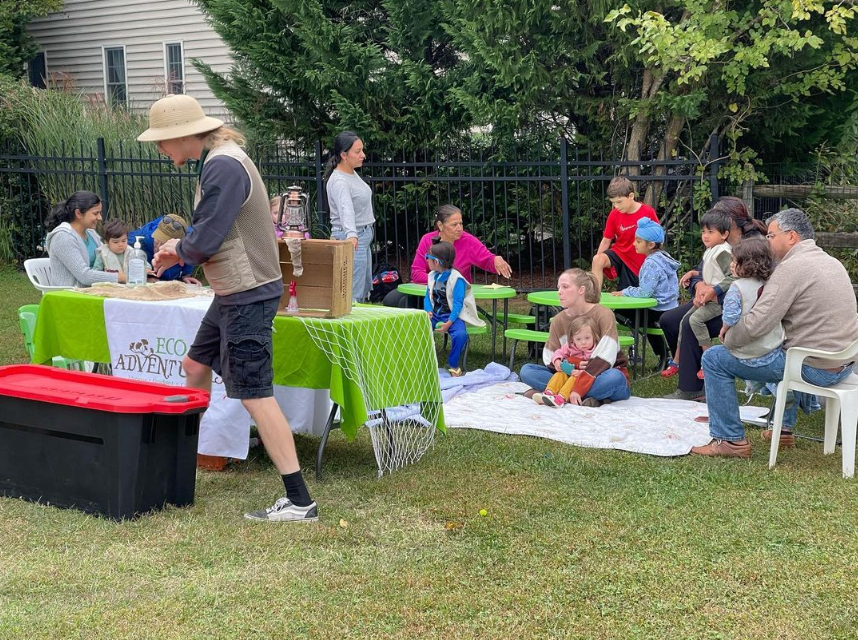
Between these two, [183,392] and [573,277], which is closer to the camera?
[183,392]

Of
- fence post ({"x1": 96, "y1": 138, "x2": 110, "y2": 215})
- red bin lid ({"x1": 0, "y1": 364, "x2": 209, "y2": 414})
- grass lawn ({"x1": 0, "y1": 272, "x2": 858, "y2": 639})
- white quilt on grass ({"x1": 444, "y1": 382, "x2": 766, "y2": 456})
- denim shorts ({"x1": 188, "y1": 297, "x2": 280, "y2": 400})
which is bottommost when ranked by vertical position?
grass lawn ({"x1": 0, "y1": 272, "x2": 858, "y2": 639})

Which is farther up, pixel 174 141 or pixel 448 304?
pixel 174 141

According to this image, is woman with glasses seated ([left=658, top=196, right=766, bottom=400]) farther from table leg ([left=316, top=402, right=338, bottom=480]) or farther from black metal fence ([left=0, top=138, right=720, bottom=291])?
black metal fence ([left=0, top=138, right=720, bottom=291])

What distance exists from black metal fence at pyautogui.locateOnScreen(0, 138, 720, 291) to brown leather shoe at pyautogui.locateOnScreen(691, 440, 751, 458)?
16.7 feet

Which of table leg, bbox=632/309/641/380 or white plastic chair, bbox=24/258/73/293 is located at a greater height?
white plastic chair, bbox=24/258/73/293

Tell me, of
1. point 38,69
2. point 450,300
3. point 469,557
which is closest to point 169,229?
point 450,300

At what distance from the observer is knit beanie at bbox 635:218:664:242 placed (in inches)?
314

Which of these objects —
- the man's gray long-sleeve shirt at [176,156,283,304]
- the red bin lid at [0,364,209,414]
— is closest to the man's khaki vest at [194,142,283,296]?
the man's gray long-sleeve shirt at [176,156,283,304]

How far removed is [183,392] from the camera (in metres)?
4.84

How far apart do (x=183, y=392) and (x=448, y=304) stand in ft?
11.4

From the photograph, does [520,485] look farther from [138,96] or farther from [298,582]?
[138,96]

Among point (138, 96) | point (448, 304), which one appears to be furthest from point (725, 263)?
point (138, 96)

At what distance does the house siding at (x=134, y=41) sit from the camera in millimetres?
18859

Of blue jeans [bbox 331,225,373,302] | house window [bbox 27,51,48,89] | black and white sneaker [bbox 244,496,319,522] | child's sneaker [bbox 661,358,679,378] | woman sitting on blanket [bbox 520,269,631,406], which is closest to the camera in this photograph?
black and white sneaker [bbox 244,496,319,522]
